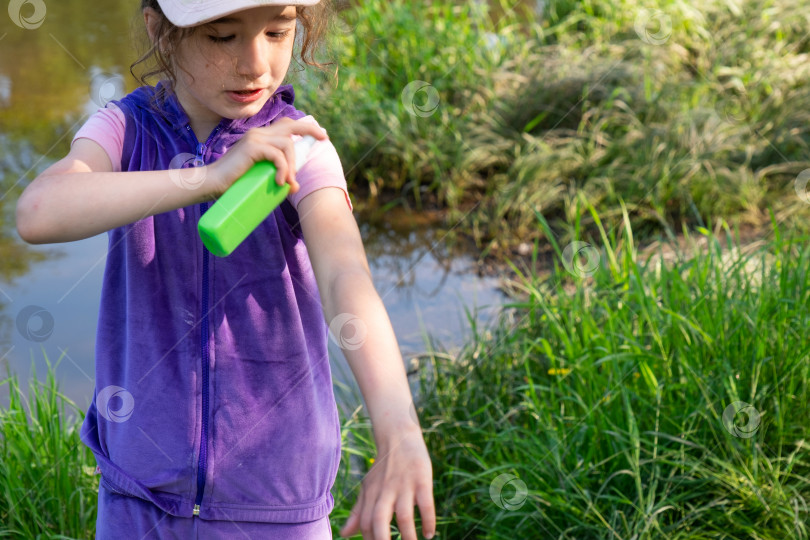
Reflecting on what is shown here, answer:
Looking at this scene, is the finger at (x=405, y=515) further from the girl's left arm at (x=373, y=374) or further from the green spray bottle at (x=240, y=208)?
the green spray bottle at (x=240, y=208)

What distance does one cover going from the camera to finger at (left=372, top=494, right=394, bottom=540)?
94cm

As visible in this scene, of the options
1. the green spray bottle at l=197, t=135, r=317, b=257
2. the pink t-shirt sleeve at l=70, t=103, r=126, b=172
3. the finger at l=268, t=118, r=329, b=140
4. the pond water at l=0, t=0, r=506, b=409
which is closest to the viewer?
the green spray bottle at l=197, t=135, r=317, b=257

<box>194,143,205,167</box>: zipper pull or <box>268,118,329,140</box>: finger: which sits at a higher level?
<box>268,118,329,140</box>: finger

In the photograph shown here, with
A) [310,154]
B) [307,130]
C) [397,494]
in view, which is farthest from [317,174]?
[397,494]

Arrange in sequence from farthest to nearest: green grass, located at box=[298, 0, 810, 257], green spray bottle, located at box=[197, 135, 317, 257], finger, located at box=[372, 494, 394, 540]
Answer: green grass, located at box=[298, 0, 810, 257], green spray bottle, located at box=[197, 135, 317, 257], finger, located at box=[372, 494, 394, 540]

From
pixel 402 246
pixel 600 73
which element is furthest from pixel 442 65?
pixel 402 246

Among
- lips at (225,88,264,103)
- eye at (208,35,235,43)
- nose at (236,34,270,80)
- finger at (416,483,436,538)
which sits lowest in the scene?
finger at (416,483,436,538)

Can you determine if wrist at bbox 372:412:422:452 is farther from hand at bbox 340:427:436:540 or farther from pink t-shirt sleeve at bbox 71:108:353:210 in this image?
pink t-shirt sleeve at bbox 71:108:353:210

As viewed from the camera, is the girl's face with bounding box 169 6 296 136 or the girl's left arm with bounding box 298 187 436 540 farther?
the girl's face with bounding box 169 6 296 136

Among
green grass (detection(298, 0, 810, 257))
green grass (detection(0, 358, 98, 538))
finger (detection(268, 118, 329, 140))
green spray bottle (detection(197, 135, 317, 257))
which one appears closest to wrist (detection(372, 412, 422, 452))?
green spray bottle (detection(197, 135, 317, 257))

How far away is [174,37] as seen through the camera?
1390 millimetres

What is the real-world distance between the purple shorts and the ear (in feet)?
2.47

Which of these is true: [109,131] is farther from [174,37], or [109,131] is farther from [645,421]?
[645,421]

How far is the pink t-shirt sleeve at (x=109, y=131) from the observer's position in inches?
55.5
